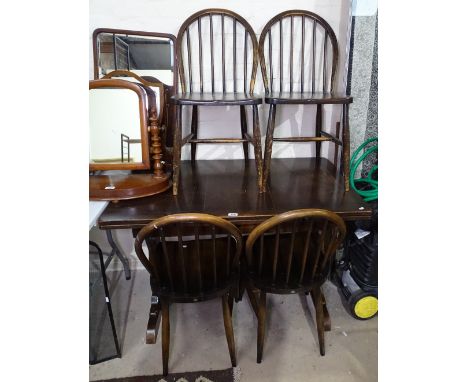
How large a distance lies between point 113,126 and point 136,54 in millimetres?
458

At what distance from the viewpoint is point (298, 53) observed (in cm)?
177

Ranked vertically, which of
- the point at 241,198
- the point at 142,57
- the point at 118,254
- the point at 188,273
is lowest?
the point at 118,254

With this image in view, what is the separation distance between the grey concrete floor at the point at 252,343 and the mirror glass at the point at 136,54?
1.15 m

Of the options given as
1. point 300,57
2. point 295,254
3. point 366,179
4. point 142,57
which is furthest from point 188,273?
point 300,57

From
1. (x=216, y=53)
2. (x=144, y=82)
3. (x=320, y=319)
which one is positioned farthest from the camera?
(x=216, y=53)

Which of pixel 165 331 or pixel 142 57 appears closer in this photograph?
pixel 165 331

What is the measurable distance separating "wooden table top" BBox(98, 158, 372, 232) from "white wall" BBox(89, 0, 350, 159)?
7.2 inches

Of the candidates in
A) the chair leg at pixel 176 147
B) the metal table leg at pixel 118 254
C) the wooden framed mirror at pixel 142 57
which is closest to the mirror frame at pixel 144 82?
the wooden framed mirror at pixel 142 57

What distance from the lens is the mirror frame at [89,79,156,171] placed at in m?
1.41

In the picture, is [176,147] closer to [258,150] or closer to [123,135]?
[123,135]

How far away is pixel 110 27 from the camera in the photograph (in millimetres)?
1658
